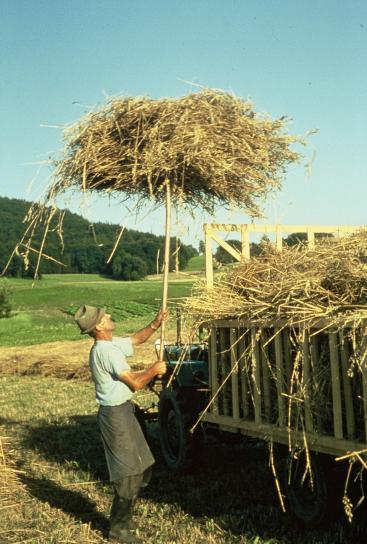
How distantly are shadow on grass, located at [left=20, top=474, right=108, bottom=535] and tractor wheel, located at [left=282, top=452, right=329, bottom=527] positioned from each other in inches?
57.4

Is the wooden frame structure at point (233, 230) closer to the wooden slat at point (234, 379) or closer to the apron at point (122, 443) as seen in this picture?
the wooden slat at point (234, 379)

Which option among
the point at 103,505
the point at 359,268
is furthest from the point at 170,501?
the point at 359,268

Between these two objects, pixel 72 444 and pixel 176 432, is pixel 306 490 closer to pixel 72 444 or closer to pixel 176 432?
pixel 176 432

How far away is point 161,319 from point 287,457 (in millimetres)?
1533

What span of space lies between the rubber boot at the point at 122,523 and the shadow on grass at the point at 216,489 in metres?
0.49

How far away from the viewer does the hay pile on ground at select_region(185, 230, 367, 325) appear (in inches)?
181

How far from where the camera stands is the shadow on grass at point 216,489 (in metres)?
4.99

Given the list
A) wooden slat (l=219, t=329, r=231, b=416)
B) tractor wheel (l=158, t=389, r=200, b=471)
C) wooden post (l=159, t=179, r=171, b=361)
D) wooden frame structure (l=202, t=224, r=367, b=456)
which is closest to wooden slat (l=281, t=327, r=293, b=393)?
wooden frame structure (l=202, t=224, r=367, b=456)

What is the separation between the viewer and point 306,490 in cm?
518

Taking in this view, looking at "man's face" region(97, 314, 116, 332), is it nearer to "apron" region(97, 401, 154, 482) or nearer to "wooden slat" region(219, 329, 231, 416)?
"apron" region(97, 401, 154, 482)

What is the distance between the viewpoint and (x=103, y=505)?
239 inches

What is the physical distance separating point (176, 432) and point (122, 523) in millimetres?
2072

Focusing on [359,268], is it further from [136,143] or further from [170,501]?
[170,501]

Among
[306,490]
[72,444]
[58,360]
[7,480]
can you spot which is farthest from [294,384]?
[58,360]
